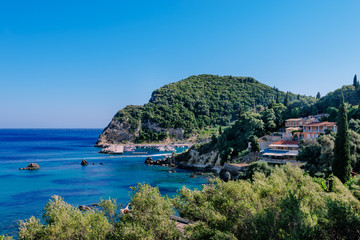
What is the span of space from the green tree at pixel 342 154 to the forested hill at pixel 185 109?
78.6m

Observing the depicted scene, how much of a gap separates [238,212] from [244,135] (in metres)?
42.0

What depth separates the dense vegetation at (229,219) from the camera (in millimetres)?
10836

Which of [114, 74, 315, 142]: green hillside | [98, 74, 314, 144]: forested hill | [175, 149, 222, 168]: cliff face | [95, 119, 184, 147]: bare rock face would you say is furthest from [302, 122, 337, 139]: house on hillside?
[95, 119, 184, 147]: bare rock face

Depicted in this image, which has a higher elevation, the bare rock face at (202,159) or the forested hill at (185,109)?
the forested hill at (185,109)

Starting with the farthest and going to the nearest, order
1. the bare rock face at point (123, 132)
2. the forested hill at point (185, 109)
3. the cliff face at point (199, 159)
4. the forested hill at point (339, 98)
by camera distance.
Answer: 1. the forested hill at point (185, 109)
2. the bare rock face at point (123, 132)
3. the forested hill at point (339, 98)
4. the cliff face at point (199, 159)

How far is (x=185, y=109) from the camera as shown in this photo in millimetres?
131125

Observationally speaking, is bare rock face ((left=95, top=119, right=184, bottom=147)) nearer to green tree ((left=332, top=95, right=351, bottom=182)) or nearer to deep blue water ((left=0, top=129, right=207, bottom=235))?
deep blue water ((left=0, top=129, right=207, bottom=235))

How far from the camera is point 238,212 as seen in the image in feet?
44.4

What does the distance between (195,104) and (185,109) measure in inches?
323

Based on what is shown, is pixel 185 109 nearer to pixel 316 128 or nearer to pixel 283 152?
pixel 316 128

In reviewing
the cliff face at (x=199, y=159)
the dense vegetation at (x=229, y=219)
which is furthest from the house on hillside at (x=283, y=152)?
the dense vegetation at (x=229, y=219)

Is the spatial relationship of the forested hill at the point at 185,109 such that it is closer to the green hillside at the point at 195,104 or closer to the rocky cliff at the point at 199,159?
the green hillside at the point at 195,104

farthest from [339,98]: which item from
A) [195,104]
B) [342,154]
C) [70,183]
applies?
[195,104]

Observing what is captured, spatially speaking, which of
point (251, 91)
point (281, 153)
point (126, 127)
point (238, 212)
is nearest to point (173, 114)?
point (126, 127)
